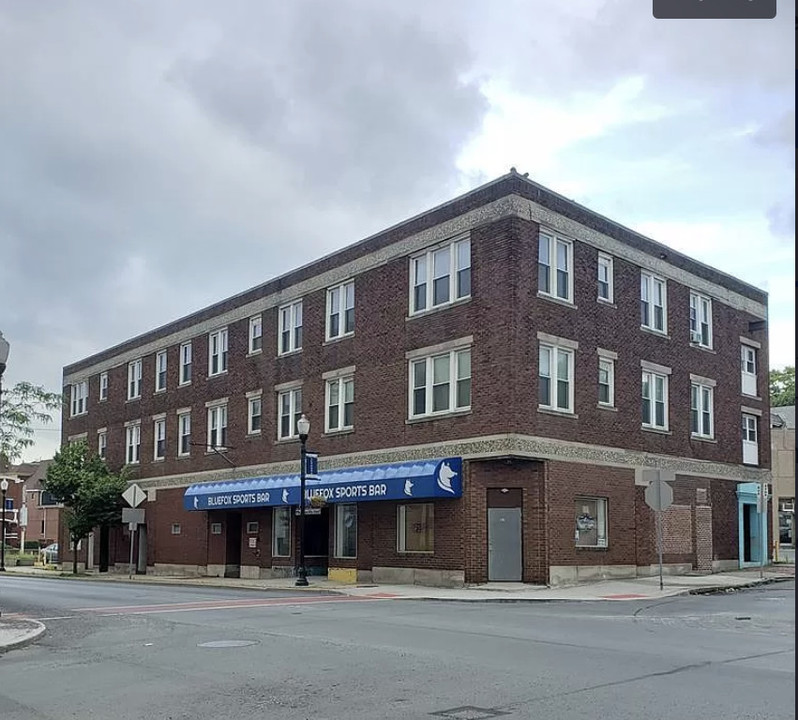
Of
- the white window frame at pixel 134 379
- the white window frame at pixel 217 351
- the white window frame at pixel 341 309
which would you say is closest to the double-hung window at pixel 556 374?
the white window frame at pixel 341 309

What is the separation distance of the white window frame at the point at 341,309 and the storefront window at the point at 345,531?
580 cm

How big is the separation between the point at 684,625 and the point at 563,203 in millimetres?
15692

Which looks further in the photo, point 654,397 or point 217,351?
point 217,351

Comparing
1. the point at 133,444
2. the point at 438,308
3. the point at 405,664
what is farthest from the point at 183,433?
the point at 405,664

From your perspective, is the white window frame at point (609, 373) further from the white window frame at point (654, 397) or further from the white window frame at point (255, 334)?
the white window frame at point (255, 334)

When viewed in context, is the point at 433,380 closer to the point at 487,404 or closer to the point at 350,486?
the point at 487,404

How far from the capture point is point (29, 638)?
1474 centimetres

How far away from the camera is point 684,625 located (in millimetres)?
16484

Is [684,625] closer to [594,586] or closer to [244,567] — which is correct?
[594,586]

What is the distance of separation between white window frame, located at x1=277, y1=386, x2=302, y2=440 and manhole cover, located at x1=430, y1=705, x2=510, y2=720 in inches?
1048

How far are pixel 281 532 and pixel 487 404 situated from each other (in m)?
11.6

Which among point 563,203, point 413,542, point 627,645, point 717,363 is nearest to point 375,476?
point 413,542

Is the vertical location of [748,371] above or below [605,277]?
below

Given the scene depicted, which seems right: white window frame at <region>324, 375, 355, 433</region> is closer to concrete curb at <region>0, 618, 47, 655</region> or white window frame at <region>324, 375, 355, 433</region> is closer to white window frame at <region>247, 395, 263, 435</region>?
white window frame at <region>247, 395, 263, 435</region>
